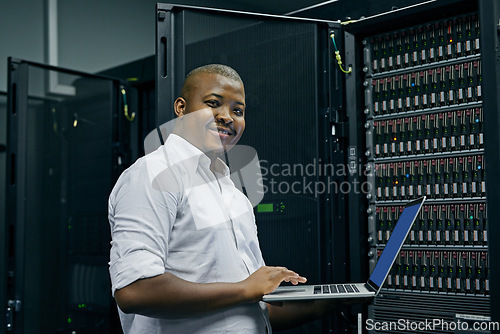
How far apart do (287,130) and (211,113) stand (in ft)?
2.08

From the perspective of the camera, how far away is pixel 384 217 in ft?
7.22

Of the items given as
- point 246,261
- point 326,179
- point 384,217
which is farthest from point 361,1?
point 246,261

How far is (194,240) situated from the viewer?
130 cm

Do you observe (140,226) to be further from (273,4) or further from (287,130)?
(273,4)

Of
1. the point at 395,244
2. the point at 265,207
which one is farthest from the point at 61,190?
the point at 395,244

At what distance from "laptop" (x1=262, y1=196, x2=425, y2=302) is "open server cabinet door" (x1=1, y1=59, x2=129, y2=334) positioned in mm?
1772

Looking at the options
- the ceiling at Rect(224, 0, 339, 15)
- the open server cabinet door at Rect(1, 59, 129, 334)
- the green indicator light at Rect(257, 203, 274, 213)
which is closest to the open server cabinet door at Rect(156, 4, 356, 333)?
the green indicator light at Rect(257, 203, 274, 213)

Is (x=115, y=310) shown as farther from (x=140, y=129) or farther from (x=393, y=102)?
(x=393, y=102)

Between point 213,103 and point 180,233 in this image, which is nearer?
point 180,233

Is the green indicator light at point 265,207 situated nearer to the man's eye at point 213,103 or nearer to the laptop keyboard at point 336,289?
the laptop keyboard at point 336,289

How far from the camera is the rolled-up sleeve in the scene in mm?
1160

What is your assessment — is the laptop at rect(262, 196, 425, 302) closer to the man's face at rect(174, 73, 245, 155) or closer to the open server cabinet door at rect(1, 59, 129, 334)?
the man's face at rect(174, 73, 245, 155)

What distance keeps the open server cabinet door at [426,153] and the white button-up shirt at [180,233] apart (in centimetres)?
87

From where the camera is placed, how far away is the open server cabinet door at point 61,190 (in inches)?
109
